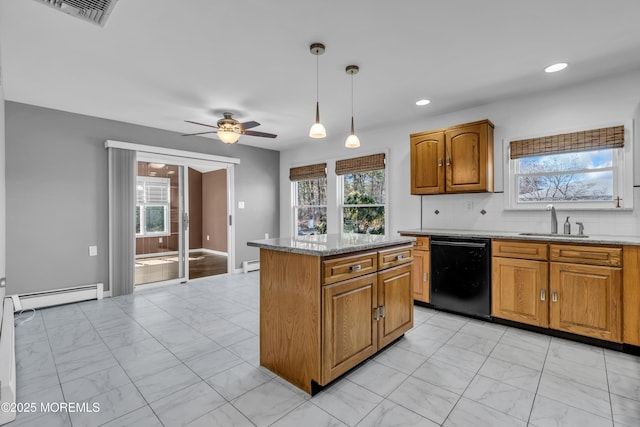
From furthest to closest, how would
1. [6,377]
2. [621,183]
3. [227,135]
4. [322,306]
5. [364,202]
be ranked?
[364,202] → [227,135] → [621,183] → [322,306] → [6,377]

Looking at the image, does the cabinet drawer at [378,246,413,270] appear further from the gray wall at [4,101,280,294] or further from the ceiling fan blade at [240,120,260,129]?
the gray wall at [4,101,280,294]

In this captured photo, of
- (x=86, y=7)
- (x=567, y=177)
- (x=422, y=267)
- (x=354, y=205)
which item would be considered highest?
(x=86, y=7)

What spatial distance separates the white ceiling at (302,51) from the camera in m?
2.03

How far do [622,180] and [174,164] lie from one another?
572 cm

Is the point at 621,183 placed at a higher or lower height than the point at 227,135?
lower

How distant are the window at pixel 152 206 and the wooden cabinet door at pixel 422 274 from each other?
3965 millimetres

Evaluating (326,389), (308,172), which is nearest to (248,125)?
(308,172)

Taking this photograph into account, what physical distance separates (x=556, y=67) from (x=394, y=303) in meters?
2.60

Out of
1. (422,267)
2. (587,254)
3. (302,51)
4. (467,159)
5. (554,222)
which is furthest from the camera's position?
(422,267)

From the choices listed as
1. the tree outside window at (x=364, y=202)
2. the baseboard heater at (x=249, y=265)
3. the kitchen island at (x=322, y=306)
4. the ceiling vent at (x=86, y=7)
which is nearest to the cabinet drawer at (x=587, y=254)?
the kitchen island at (x=322, y=306)

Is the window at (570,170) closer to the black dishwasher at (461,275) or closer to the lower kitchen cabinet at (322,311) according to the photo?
the black dishwasher at (461,275)

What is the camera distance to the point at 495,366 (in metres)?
2.30

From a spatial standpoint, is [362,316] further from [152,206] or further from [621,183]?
[152,206]

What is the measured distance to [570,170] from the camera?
3.23 meters
